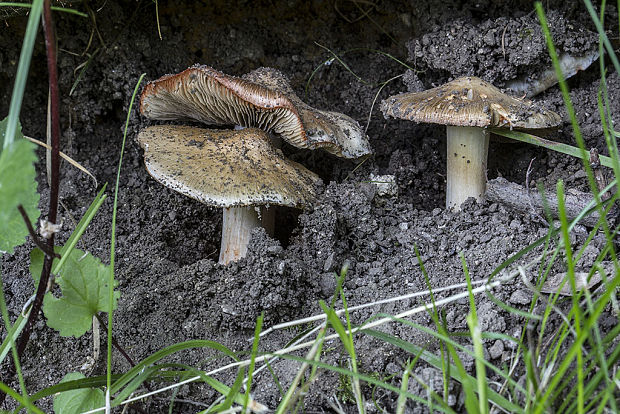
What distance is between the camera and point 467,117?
2.40 metres

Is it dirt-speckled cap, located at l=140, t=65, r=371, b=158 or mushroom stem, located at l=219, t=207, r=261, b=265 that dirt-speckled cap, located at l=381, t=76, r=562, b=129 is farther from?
mushroom stem, located at l=219, t=207, r=261, b=265

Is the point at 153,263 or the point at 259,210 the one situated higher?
the point at 259,210

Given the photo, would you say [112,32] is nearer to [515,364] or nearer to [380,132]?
[380,132]

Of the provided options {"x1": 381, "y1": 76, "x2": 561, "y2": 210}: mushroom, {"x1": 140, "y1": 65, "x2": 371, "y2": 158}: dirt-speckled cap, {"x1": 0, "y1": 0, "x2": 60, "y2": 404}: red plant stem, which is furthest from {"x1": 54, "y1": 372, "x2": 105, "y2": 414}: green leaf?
{"x1": 381, "y1": 76, "x2": 561, "y2": 210}: mushroom

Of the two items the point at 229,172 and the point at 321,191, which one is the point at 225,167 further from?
the point at 321,191

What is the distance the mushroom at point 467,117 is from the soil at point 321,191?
19cm

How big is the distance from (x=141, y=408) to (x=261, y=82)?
4.58ft

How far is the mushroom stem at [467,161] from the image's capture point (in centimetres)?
272

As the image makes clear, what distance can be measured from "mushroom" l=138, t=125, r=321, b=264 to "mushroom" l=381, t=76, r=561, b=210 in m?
0.53

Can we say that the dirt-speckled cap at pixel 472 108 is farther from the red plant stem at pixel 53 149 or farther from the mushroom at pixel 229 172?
the red plant stem at pixel 53 149

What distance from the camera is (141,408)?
76.5 inches

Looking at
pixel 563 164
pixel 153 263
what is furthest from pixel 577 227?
pixel 153 263

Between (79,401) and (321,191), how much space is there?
4.12ft

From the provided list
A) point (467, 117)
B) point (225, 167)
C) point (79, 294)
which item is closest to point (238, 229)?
point (225, 167)
